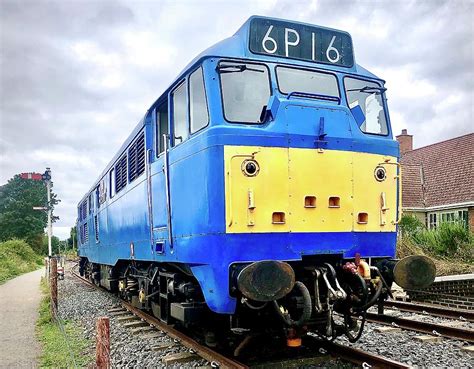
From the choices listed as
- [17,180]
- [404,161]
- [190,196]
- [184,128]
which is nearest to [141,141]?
[184,128]

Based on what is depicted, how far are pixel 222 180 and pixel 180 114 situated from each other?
1.53 meters

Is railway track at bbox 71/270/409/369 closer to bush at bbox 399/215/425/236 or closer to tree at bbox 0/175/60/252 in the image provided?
bush at bbox 399/215/425/236

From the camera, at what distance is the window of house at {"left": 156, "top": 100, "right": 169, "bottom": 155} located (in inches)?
280

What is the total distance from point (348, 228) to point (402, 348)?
2.10 m

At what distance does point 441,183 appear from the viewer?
24703 mm

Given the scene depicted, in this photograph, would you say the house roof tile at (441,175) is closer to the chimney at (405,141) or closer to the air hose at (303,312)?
the chimney at (405,141)

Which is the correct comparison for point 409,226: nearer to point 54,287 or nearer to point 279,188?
point 54,287

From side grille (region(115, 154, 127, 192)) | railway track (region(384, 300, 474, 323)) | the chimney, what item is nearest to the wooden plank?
side grille (region(115, 154, 127, 192))

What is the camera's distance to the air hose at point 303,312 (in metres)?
5.06

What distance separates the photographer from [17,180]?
70375 mm

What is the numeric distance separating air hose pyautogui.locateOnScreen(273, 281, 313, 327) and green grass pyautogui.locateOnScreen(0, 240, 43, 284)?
23.2 m

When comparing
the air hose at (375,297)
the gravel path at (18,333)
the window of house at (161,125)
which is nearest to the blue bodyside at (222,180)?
the window of house at (161,125)

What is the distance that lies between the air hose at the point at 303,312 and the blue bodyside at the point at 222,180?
0.43m

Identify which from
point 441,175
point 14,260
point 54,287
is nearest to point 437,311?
point 54,287
